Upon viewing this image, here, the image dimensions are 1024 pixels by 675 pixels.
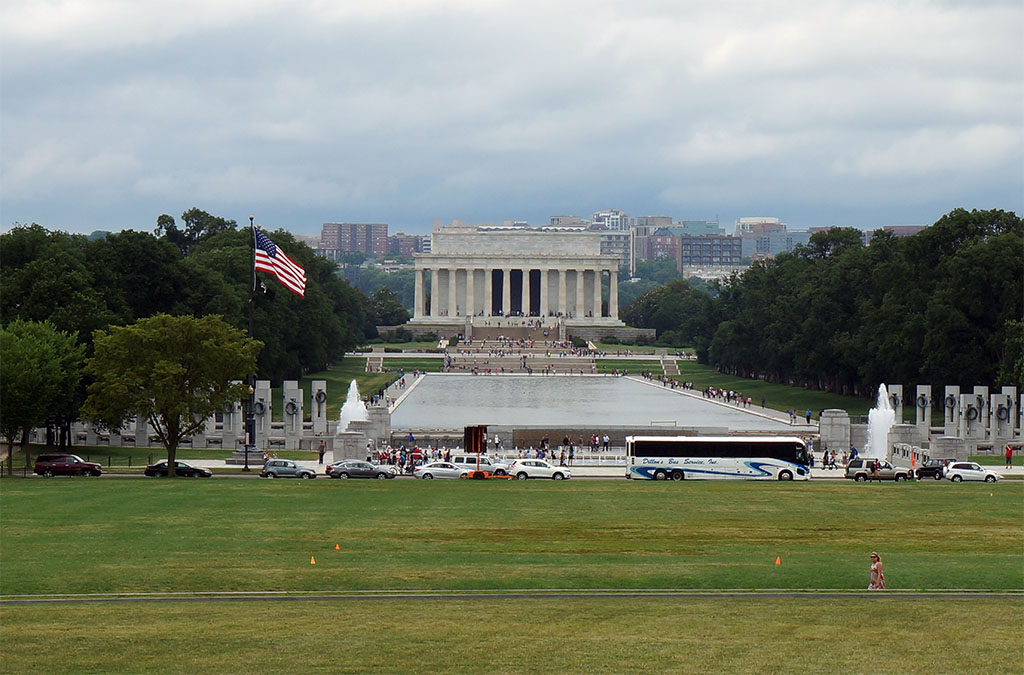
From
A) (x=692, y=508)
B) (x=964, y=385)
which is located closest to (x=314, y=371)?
(x=964, y=385)

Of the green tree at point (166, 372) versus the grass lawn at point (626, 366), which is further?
the grass lawn at point (626, 366)

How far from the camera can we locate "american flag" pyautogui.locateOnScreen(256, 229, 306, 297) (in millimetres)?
59594

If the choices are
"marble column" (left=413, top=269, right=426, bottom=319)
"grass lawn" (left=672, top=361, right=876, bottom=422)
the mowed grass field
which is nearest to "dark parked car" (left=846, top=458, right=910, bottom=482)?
the mowed grass field

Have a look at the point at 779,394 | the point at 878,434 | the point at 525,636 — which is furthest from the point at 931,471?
the point at 779,394

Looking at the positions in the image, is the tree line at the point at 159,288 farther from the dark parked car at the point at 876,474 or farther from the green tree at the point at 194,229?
the dark parked car at the point at 876,474

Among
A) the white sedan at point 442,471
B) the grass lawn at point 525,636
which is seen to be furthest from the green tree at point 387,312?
the grass lawn at point 525,636

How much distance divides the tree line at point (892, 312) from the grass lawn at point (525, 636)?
48.5 m

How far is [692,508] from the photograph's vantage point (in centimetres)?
4003

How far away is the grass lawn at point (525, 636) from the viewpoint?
843 inches

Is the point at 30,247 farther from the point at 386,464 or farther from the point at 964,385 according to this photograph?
the point at 964,385

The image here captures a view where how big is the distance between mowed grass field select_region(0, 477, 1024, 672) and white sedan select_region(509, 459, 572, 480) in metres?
7.25

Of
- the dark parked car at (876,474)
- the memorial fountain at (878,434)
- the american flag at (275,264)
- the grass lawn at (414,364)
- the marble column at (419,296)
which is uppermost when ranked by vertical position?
the marble column at (419,296)

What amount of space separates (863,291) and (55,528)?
73304 millimetres

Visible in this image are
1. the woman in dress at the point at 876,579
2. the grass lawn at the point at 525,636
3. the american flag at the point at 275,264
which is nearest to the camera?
the grass lawn at the point at 525,636
